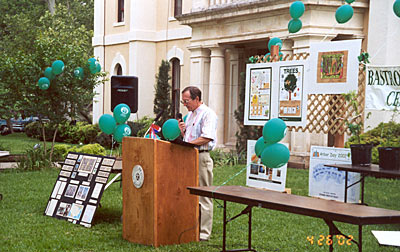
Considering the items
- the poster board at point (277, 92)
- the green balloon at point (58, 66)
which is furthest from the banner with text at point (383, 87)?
the green balloon at point (58, 66)

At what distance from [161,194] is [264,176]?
15.7 feet

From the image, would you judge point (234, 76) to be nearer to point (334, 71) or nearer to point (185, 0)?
point (185, 0)

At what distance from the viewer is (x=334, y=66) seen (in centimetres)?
1012

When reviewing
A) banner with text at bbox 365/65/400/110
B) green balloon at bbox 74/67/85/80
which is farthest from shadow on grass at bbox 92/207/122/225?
green balloon at bbox 74/67/85/80

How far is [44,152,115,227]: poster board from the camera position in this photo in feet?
28.3

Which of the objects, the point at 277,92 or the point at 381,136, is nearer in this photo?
the point at 277,92

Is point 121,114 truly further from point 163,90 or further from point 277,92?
point 163,90

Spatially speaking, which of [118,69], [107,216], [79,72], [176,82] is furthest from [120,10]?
[107,216]

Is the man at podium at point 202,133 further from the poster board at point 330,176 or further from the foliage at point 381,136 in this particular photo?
the foliage at point 381,136

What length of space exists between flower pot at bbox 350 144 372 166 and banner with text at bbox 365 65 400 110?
2.10ft

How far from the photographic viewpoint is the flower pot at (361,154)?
907cm

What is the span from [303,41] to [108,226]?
910 cm

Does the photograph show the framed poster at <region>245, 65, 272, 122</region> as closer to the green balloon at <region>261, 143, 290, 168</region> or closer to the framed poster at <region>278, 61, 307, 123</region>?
the framed poster at <region>278, 61, 307, 123</region>

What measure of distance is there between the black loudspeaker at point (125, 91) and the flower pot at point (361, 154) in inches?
309
